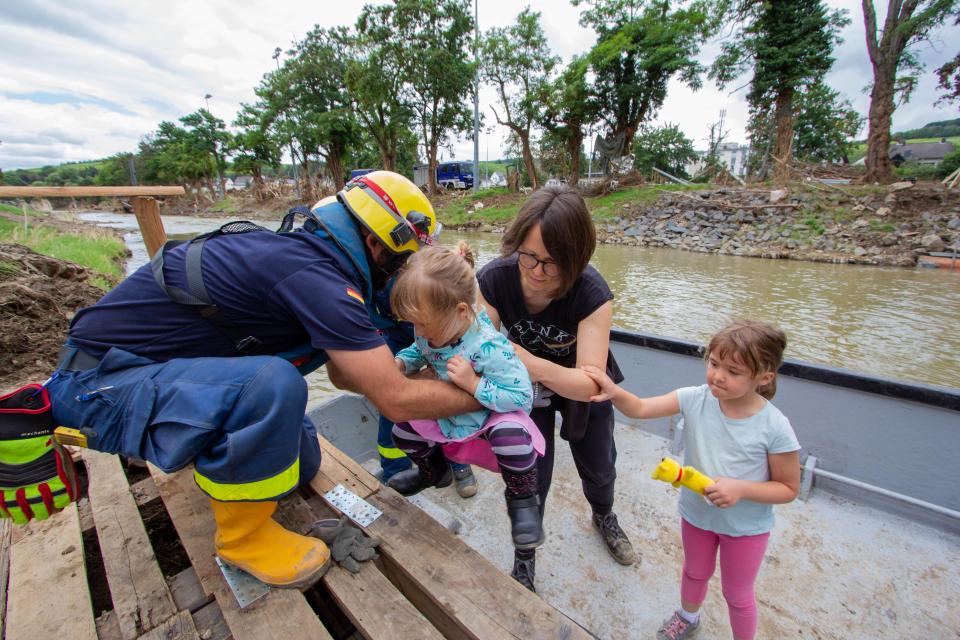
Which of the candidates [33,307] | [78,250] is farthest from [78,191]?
[78,250]

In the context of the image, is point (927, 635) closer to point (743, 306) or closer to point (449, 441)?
point (449, 441)

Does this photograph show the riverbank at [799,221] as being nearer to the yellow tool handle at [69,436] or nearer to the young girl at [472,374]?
the young girl at [472,374]

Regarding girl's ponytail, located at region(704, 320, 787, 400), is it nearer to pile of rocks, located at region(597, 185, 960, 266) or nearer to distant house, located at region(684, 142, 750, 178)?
pile of rocks, located at region(597, 185, 960, 266)

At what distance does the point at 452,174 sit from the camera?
34.9 m

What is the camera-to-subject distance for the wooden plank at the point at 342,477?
1.87 m

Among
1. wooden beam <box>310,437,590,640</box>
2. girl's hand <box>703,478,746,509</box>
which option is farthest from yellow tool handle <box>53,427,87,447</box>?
girl's hand <box>703,478,746,509</box>

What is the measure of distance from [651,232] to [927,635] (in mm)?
15441

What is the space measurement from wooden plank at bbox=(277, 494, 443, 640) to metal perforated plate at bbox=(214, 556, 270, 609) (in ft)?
0.64

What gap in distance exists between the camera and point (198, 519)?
1740 mm

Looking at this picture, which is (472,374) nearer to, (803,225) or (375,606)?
(375,606)

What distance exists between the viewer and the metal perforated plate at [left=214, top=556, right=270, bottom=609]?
1.37 meters

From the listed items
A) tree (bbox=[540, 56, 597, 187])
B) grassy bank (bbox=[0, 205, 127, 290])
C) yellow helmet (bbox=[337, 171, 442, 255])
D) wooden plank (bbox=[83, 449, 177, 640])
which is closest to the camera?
wooden plank (bbox=[83, 449, 177, 640])

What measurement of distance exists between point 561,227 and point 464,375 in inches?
23.3

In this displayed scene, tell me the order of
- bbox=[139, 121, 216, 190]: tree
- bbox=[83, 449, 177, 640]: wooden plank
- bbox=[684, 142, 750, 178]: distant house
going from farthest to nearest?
bbox=[139, 121, 216, 190]: tree < bbox=[684, 142, 750, 178]: distant house < bbox=[83, 449, 177, 640]: wooden plank
